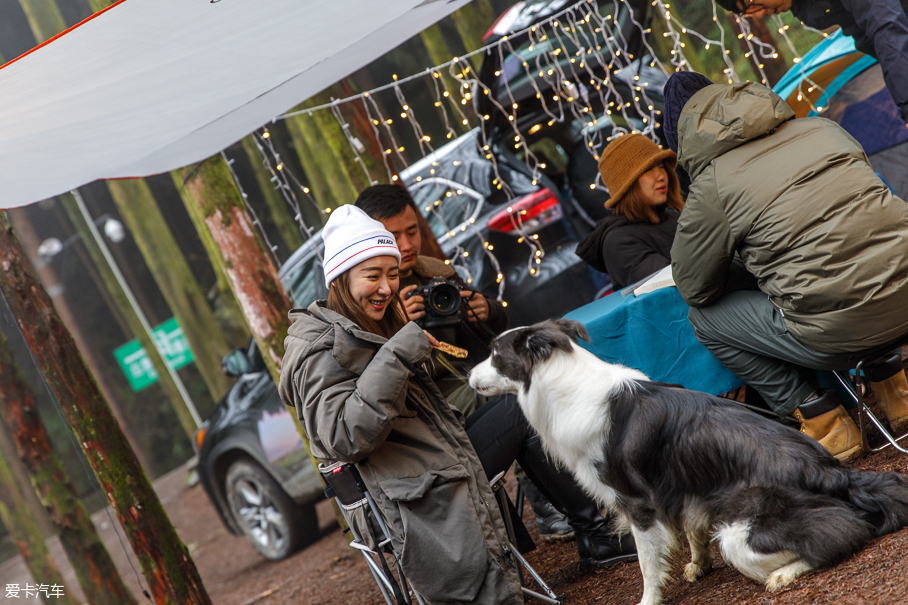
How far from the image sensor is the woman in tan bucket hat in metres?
3.63

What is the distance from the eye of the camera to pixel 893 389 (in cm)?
282

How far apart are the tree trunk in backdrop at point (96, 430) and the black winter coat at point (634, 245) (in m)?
3.11

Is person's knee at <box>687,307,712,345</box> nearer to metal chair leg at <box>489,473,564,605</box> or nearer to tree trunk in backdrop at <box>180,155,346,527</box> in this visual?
metal chair leg at <box>489,473,564,605</box>

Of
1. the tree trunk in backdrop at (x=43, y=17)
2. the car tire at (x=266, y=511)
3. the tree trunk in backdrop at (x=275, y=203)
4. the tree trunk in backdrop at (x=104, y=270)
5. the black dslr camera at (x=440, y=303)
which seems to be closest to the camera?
the black dslr camera at (x=440, y=303)

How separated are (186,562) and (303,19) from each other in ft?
10.8

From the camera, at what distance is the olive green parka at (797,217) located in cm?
223

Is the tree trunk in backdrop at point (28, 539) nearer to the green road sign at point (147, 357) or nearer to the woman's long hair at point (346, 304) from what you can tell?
the green road sign at point (147, 357)

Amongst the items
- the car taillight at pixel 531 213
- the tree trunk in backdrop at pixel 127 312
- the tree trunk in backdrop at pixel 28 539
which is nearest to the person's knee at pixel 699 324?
the car taillight at pixel 531 213

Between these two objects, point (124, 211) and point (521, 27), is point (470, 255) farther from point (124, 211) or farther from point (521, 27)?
point (124, 211)

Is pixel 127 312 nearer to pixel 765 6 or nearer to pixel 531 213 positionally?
pixel 531 213

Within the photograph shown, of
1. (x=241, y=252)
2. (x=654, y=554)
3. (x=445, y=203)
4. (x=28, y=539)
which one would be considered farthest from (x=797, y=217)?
(x=28, y=539)

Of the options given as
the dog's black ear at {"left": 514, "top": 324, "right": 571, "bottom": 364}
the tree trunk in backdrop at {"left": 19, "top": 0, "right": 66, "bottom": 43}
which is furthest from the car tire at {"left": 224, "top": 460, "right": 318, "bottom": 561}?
the tree trunk in backdrop at {"left": 19, "top": 0, "right": 66, "bottom": 43}

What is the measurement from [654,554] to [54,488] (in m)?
4.92

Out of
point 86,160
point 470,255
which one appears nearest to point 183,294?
point 470,255
